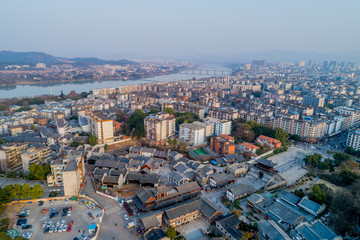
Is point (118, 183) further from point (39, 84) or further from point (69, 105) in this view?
point (39, 84)

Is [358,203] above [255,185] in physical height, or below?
above

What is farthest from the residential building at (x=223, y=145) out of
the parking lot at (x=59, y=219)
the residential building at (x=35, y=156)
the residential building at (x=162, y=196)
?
the residential building at (x=35, y=156)

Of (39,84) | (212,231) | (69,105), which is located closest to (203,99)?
(69,105)

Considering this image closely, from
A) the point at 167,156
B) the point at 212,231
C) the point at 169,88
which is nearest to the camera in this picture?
the point at 212,231

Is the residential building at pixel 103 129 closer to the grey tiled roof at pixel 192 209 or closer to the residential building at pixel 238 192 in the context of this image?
the grey tiled roof at pixel 192 209

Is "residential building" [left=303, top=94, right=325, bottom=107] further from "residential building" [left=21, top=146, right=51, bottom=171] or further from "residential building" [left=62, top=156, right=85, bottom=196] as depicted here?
"residential building" [left=21, top=146, right=51, bottom=171]

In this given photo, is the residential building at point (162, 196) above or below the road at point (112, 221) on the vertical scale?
above

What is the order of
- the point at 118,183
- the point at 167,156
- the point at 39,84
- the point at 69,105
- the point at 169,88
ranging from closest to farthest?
the point at 118,183 → the point at 167,156 → the point at 69,105 → the point at 169,88 → the point at 39,84

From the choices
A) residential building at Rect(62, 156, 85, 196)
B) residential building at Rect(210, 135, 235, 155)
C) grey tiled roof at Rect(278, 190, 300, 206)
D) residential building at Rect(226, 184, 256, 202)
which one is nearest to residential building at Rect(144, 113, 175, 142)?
residential building at Rect(210, 135, 235, 155)
